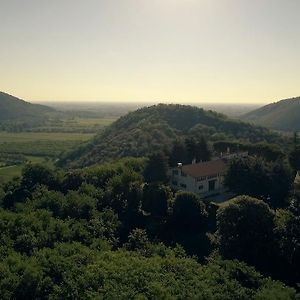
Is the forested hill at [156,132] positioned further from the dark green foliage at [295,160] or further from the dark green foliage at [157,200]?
the dark green foliage at [295,160]

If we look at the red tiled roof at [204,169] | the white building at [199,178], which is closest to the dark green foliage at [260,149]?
the red tiled roof at [204,169]

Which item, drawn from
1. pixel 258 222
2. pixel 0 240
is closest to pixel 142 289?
pixel 258 222

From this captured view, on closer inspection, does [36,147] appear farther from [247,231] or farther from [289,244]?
[289,244]

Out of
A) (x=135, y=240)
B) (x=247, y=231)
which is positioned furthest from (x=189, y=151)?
(x=247, y=231)

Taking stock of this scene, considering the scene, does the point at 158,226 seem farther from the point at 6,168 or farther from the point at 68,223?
the point at 6,168

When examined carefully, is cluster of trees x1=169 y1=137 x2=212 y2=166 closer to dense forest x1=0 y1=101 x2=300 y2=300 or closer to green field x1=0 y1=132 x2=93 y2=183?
dense forest x1=0 y1=101 x2=300 y2=300

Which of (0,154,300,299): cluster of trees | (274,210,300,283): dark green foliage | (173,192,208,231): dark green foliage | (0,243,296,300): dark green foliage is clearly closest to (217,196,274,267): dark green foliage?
(0,154,300,299): cluster of trees
